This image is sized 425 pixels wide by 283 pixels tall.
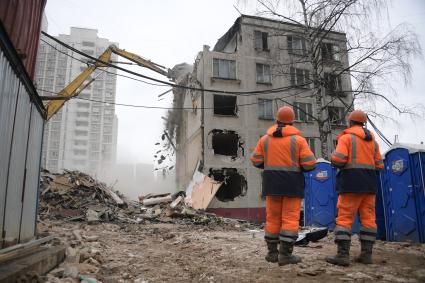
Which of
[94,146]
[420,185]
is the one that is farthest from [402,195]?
[94,146]

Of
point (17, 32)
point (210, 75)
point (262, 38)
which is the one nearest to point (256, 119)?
point (210, 75)

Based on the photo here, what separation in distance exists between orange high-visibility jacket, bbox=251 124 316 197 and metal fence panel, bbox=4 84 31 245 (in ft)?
10.2

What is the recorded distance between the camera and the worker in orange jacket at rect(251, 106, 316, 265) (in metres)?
4.00

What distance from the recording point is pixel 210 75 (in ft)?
75.4

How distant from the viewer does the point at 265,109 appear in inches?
934

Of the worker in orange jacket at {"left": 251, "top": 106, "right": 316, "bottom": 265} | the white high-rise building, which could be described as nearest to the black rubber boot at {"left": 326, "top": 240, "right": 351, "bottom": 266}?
the worker in orange jacket at {"left": 251, "top": 106, "right": 316, "bottom": 265}

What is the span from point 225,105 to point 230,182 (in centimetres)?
544

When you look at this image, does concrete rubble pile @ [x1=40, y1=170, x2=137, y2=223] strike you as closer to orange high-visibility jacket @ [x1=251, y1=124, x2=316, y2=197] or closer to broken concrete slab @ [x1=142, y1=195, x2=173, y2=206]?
Result: broken concrete slab @ [x1=142, y1=195, x2=173, y2=206]

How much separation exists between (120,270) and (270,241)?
1955 millimetres

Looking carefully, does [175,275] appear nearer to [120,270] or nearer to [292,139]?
[120,270]

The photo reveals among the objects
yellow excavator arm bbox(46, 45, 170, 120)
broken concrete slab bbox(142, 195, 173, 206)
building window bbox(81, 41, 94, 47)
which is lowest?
broken concrete slab bbox(142, 195, 173, 206)

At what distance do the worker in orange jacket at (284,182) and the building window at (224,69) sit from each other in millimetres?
19265

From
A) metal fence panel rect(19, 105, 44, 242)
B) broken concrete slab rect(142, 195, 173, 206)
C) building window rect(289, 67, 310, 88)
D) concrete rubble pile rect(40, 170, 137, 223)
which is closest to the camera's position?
metal fence panel rect(19, 105, 44, 242)

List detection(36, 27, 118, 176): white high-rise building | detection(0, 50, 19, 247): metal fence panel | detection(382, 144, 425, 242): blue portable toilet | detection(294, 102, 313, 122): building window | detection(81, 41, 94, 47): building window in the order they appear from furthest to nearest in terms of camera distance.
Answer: detection(81, 41, 94, 47): building window, detection(36, 27, 118, 176): white high-rise building, detection(294, 102, 313, 122): building window, detection(382, 144, 425, 242): blue portable toilet, detection(0, 50, 19, 247): metal fence panel
